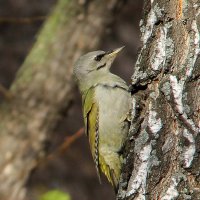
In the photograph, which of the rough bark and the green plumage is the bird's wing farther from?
the rough bark

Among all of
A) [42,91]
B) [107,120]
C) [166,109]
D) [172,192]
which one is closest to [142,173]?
[172,192]

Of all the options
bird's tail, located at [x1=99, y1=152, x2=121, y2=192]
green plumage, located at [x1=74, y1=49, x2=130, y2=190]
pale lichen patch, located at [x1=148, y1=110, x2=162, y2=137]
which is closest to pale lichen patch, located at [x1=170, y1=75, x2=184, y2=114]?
pale lichen patch, located at [x1=148, y1=110, x2=162, y2=137]

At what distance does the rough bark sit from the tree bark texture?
2.90 metres

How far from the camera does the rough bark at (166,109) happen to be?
9.86 feet

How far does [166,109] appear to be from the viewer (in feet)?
10.3

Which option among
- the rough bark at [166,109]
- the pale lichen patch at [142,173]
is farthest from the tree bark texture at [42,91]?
the pale lichen patch at [142,173]

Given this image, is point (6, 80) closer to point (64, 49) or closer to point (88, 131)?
point (64, 49)

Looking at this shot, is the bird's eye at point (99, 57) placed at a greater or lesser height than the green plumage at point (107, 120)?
greater

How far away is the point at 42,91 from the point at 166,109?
3.27 metres

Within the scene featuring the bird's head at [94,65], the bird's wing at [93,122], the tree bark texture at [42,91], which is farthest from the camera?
the tree bark texture at [42,91]

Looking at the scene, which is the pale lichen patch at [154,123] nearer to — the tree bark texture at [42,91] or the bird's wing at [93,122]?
the bird's wing at [93,122]

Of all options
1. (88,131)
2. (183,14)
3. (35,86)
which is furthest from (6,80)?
(183,14)

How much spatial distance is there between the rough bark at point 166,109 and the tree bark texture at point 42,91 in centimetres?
290

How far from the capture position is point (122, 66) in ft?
33.3
